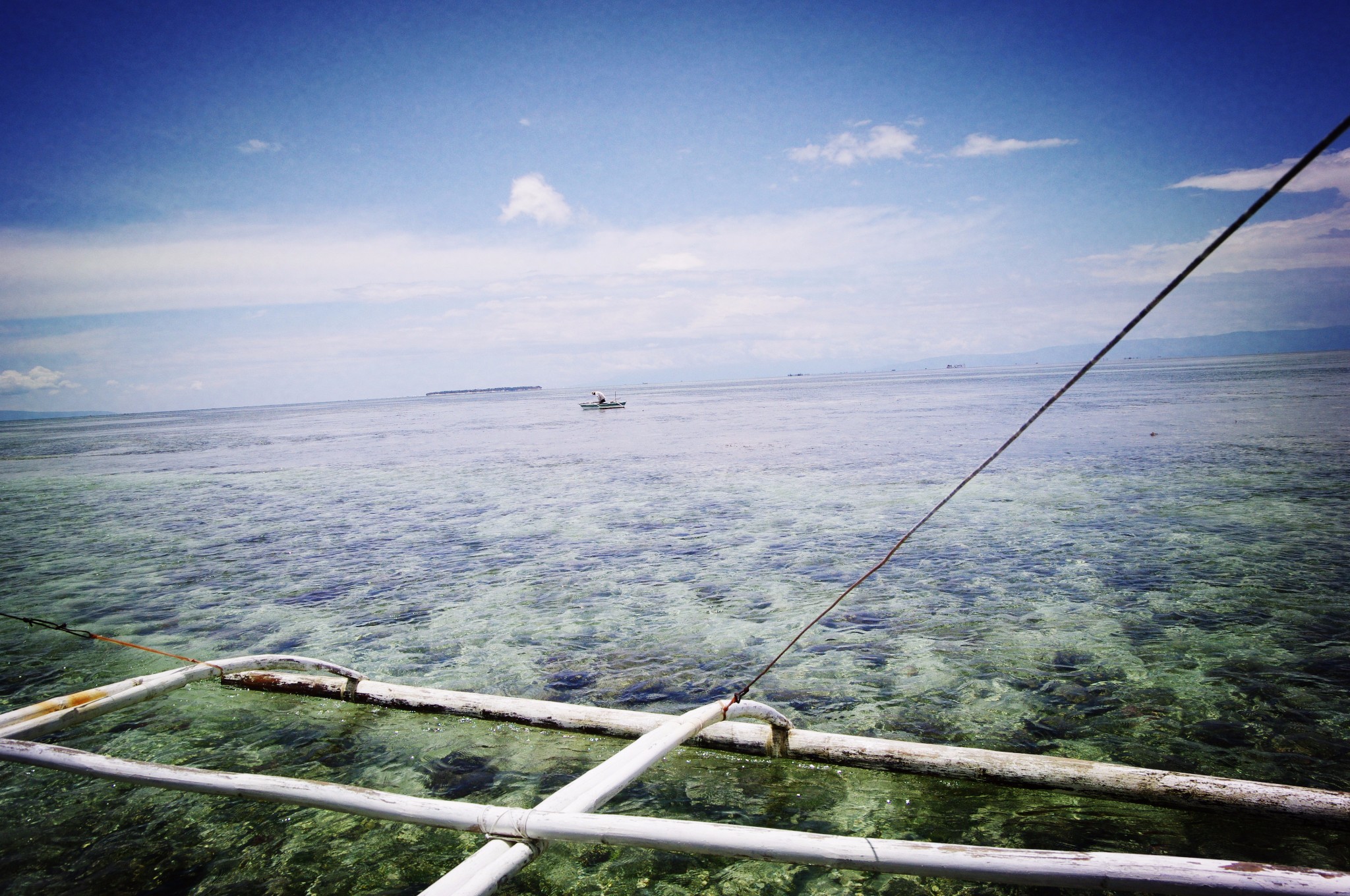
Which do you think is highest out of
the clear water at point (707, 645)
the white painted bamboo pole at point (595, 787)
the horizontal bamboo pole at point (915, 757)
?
the white painted bamboo pole at point (595, 787)

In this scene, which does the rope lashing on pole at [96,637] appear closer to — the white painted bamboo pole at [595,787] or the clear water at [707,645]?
the clear water at [707,645]

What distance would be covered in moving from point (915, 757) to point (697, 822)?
2.01m

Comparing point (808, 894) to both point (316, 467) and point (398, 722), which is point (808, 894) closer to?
point (398, 722)

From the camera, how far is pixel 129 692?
16.9 ft

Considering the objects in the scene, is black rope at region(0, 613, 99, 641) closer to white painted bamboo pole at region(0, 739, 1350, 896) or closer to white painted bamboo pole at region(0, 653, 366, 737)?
white painted bamboo pole at region(0, 653, 366, 737)

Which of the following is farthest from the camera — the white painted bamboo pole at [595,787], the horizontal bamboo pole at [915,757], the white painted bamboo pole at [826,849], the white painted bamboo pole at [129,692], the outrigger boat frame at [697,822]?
the white painted bamboo pole at [129,692]

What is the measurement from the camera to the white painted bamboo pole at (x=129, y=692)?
4.62m

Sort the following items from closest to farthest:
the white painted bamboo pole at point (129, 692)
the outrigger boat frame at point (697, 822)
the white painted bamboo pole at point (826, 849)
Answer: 1. the white painted bamboo pole at point (826, 849)
2. the outrigger boat frame at point (697, 822)
3. the white painted bamboo pole at point (129, 692)

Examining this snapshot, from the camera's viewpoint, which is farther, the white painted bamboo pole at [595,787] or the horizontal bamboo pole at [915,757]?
the horizontal bamboo pole at [915,757]

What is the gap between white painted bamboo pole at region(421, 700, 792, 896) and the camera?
9.50 feet

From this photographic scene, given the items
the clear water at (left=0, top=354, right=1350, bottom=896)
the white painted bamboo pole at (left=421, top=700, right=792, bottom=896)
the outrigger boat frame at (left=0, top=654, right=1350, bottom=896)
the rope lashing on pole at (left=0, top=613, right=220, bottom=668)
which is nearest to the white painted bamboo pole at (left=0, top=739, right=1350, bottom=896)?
the outrigger boat frame at (left=0, top=654, right=1350, bottom=896)

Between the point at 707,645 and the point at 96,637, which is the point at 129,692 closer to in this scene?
the point at 96,637

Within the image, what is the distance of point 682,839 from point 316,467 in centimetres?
3247

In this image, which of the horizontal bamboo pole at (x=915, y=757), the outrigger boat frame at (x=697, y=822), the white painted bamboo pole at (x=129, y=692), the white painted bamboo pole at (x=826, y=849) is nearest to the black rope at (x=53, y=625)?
the white painted bamboo pole at (x=129, y=692)
